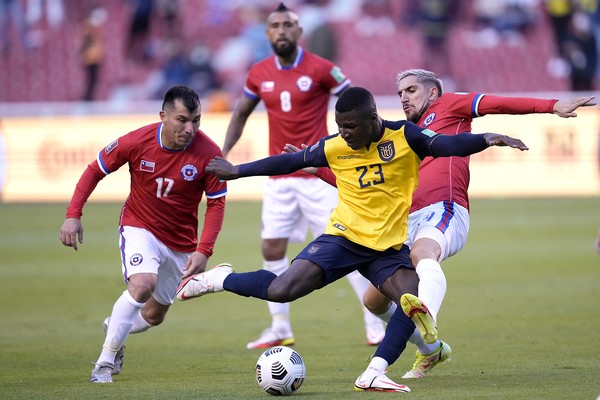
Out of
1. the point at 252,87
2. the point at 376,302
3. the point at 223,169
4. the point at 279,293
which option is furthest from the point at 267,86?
the point at 279,293

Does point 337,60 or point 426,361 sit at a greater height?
point 337,60

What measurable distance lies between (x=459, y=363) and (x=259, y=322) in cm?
343

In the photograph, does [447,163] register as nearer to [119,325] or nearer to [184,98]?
[184,98]

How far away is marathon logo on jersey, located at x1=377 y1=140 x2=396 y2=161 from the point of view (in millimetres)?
6699

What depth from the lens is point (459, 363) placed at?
26.0ft

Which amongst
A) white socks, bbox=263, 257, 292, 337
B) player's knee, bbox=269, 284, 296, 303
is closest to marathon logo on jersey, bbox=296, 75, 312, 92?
white socks, bbox=263, 257, 292, 337

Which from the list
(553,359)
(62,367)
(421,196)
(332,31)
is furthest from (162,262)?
(332,31)

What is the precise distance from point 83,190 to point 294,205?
2.72 m

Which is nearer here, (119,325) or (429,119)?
(119,325)

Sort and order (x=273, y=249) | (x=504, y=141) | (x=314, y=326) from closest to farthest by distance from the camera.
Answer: (x=504, y=141) → (x=273, y=249) → (x=314, y=326)


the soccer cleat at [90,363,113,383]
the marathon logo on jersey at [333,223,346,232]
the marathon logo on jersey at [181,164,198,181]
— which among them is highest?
the marathon logo on jersey at [181,164,198,181]

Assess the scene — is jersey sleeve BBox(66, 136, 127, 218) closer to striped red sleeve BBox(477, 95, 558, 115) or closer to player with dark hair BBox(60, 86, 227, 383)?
player with dark hair BBox(60, 86, 227, 383)

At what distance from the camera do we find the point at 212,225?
760cm

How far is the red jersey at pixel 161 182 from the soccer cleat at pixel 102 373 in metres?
1.04
